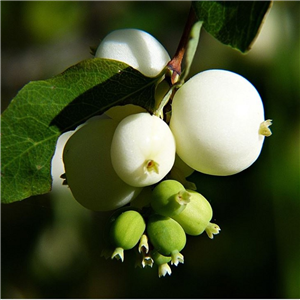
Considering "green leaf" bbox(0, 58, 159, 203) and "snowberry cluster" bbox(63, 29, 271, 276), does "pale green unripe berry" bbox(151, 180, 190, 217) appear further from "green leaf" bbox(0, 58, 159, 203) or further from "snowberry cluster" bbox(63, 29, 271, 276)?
"green leaf" bbox(0, 58, 159, 203)

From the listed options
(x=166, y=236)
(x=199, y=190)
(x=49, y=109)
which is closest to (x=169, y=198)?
(x=166, y=236)

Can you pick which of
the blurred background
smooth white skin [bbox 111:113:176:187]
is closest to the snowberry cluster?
smooth white skin [bbox 111:113:176:187]

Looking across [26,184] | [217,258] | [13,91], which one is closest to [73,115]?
[26,184]

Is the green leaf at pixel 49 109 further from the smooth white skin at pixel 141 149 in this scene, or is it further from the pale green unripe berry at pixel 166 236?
the pale green unripe berry at pixel 166 236

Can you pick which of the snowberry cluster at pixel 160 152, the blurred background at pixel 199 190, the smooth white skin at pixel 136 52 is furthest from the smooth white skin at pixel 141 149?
the blurred background at pixel 199 190

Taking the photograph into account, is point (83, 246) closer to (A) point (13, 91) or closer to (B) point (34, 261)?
(B) point (34, 261)

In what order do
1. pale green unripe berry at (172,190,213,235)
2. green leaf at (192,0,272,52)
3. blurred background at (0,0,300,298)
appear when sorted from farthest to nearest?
blurred background at (0,0,300,298) → pale green unripe berry at (172,190,213,235) → green leaf at (192,0,272,52)

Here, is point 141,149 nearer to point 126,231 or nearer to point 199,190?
point 126,231
